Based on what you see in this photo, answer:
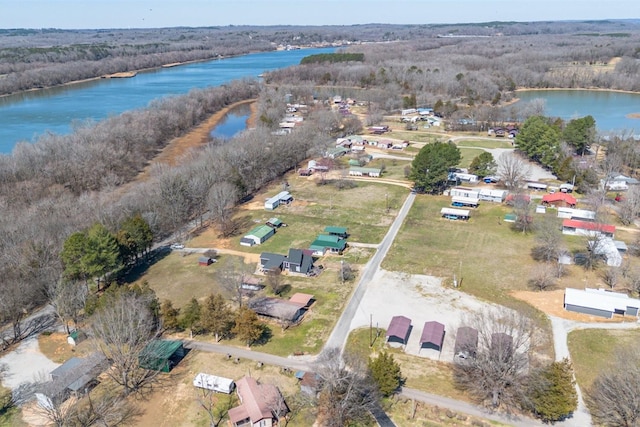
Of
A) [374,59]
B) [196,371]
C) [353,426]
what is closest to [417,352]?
[353,426]

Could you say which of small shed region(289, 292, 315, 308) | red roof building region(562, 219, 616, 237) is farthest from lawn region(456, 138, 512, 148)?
small shed region(289, 292, 315, 308)

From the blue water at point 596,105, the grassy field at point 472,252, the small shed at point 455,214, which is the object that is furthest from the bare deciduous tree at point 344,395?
the blue water at point 596,105

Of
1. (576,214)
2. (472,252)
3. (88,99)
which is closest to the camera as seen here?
(472,252)

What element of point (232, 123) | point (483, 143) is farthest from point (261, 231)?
point (232, 123)

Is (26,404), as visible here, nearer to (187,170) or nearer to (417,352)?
(417,352)

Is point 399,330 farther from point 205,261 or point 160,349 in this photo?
point 205,261

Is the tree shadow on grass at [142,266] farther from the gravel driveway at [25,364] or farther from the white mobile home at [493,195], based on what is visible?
the white mobile home at [493,195]
